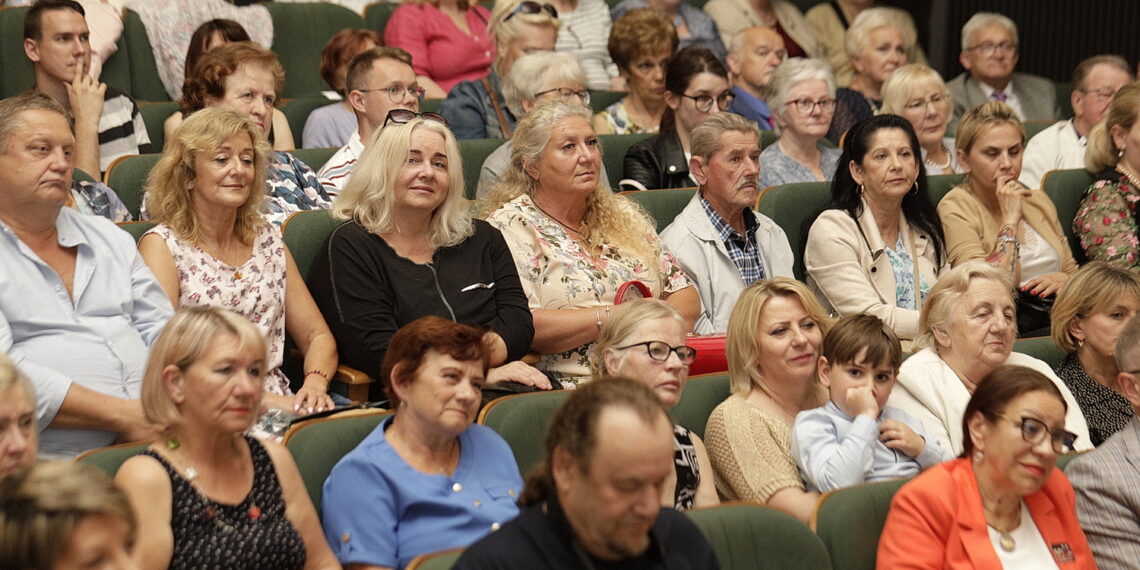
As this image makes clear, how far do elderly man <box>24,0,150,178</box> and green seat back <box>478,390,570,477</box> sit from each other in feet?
5.92

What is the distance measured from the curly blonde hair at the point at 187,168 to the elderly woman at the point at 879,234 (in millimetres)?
1468

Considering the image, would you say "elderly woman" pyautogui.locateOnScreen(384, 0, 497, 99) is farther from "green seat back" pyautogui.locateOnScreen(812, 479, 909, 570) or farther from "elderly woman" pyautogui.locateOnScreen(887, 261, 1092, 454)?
"green seat back" pyautogui.locateOnScreen(812, 479, 909, 570)

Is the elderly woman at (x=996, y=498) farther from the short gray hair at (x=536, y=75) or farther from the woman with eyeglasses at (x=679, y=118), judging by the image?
the short gray hair at (x=536, y=75)

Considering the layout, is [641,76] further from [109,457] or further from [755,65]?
[109,457]

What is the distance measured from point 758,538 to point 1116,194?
7.60 ft

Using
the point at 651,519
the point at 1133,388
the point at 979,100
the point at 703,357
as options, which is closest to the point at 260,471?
the point at 651,519

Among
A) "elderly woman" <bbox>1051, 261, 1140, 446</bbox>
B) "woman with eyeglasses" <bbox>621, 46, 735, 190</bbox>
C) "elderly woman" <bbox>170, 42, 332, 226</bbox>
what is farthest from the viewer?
"woman with eyeglasses" <bbox>621, 46, 735, 190</bbox>

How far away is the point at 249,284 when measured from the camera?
2.78 metres

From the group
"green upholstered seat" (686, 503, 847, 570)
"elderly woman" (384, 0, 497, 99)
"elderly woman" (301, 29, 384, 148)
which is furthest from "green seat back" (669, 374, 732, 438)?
"elderly woman" (384, 0, 497, 99)

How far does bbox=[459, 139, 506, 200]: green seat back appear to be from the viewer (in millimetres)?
3863

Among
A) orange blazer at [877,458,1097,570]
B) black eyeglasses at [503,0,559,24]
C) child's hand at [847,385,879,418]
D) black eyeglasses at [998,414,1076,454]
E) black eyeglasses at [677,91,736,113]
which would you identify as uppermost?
black eyeglasses at [503,0,559,24]

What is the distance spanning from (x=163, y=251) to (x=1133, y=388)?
190cm

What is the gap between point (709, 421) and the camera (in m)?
2.53

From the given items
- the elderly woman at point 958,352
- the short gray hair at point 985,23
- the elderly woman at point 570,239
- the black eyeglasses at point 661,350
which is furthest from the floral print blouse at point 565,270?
the short gray hair at point 985,23
